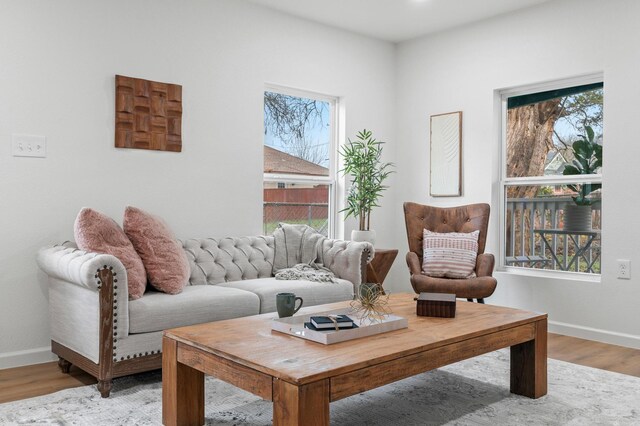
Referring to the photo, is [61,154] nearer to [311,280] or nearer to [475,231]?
[311,280]

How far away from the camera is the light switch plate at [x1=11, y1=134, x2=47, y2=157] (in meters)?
3.29

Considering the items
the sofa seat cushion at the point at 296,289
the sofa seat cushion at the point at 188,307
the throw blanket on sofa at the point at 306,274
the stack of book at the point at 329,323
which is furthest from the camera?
the throw blanket on sofa at the point at 306,274

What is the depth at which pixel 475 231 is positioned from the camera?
445 cm

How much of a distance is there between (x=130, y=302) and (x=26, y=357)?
984mm

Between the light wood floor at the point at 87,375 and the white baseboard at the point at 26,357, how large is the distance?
54 millimetres

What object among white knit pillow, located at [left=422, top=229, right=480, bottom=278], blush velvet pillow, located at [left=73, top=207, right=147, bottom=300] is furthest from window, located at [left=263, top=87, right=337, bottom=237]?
blush velvet pillow, located at [left=73, top=207, right=147, bottom=300]

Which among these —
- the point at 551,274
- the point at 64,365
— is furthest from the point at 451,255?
the point at 64,365

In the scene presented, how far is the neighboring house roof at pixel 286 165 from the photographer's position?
4.70 meters

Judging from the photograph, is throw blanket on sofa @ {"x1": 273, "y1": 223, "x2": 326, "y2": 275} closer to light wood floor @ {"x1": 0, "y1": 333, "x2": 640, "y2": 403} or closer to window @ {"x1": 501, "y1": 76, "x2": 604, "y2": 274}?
light wood floor @ {"x1": 0, "y1": 333, "x2": 640, "y2": 403}

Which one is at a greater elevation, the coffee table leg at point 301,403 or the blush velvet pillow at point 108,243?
the blush velvet pillow at point 108,243

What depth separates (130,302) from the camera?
2.88 meters

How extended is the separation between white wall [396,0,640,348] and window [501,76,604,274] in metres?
0.13

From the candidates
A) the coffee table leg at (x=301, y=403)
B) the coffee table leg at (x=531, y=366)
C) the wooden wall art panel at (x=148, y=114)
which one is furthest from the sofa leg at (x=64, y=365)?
the coffee table leg at (x=531, y=366)

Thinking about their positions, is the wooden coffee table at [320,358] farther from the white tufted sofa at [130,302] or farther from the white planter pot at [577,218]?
the white planter pot at [577,218]
